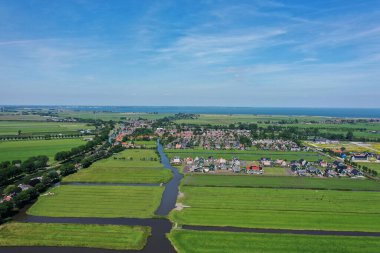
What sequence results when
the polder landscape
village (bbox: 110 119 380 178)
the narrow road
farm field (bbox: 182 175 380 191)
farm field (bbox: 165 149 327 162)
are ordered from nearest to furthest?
the narrow road
the polder landscape
farm field (bbox: 182 175 380 191)
village (bbox: 110 119 380 178)
farm field (bbox: 165 149 327 162)

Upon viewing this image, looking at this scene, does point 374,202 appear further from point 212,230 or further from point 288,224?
point 212,230

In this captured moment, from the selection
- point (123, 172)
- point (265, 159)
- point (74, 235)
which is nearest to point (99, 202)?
point (74, 235)

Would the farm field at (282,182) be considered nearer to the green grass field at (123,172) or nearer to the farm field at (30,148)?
the green grass field at (123,172)

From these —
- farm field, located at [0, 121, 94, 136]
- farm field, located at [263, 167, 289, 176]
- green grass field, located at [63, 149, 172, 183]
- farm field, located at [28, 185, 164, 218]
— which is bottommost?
farm field, located at [28, 185, 164, 218]

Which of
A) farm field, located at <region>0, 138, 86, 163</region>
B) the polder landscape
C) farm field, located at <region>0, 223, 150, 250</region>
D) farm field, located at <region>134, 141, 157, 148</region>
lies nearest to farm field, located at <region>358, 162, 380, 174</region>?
the polder landscape

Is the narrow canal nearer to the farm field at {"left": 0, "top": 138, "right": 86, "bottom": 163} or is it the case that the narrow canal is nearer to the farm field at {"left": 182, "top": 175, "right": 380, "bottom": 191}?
the farm field at {"left": 182, "top": 175, "right": 380, "bottom": 191}

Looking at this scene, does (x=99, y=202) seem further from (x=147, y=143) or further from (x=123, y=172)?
(x=147, y=143)

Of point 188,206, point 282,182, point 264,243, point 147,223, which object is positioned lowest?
point 147,223
